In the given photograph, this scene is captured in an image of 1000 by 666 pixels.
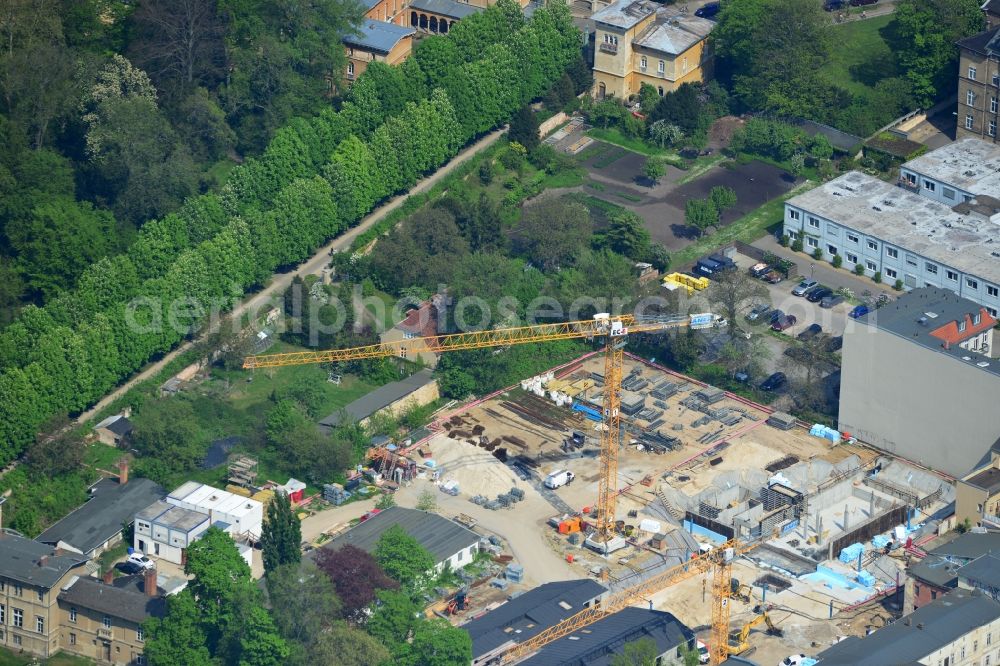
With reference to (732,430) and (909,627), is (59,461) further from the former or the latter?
(909,627)

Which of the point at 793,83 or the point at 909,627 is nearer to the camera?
the point at 909,627

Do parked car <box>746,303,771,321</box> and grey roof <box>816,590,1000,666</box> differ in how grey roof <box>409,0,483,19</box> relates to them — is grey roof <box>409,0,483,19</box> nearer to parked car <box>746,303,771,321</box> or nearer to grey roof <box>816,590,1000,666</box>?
parked car <box>746,303,771,321</box>

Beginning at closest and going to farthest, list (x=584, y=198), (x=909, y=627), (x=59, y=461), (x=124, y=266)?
(x=909, y=627) < (x=59, y=461) < (x=124, y=266) < (x=584, y=198)

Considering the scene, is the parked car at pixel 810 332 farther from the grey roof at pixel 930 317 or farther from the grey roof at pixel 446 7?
the grey roof at pixel 446 7

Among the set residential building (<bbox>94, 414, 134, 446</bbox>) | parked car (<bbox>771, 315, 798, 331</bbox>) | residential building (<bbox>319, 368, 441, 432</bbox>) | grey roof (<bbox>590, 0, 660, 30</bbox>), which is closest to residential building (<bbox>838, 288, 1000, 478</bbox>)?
parked car (<bbox>771, 315, 798, 331</bbox>)

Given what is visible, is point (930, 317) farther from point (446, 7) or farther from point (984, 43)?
point (446, 7)

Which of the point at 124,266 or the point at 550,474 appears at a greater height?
the point at 124,266

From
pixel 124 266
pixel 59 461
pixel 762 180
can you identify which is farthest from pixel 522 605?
pixel 762 180

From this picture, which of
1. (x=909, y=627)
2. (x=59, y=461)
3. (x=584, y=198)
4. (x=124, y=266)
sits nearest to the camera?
(x=909, y=627)
